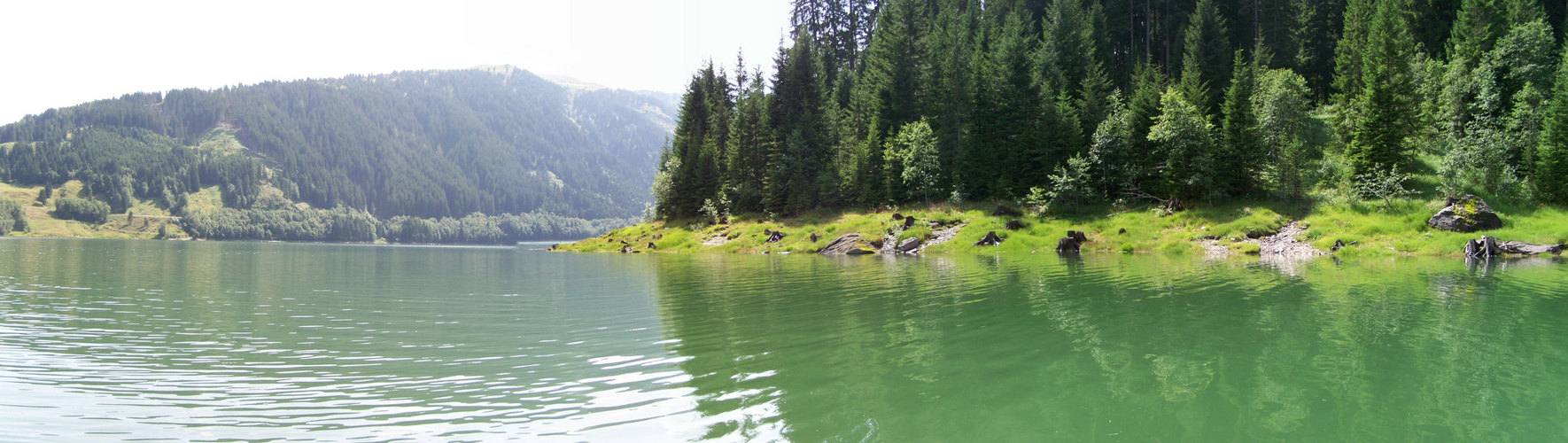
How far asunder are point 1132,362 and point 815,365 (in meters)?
5.72

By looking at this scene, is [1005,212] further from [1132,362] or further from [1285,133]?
[1132,362]

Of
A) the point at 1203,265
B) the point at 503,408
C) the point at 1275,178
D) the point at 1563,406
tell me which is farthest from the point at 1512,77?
the point at 503,408

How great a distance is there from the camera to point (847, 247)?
69.4 metres

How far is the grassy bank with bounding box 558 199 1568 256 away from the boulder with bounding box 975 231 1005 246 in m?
0.82

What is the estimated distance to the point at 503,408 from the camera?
10336 millimetres

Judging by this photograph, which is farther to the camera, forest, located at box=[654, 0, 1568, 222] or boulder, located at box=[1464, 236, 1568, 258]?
forest, located at box=[654, 0, 1568, 222]

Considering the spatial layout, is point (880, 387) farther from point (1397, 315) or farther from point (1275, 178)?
point (1275, 178)

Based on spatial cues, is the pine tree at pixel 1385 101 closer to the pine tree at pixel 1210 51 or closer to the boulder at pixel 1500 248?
the pine tree at pixel 1210 51

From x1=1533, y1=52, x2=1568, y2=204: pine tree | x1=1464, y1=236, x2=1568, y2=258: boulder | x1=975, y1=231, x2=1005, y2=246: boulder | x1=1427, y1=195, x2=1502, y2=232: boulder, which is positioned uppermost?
x1=1533, y1=52, x2=1568, y2=204: pine tree

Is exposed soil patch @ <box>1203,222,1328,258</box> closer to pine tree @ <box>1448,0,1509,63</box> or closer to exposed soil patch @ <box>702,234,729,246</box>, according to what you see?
pine tree @ <box>1448,0,1509,63</box>

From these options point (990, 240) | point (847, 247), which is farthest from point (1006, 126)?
point (847, 247)

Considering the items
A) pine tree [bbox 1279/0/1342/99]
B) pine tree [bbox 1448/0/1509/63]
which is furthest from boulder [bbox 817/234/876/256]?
pine tree [bbox 1279/0/1342/99]

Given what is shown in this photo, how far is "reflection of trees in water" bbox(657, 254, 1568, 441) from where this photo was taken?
8.93 metres

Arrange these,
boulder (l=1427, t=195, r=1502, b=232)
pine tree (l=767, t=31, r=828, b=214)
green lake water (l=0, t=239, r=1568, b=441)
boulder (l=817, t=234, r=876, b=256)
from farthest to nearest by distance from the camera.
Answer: pine tree (l=767, t=31, r=828, b=214) < boulder (l=817, t=234, r=876, b=256) < boulder (l=1427, t=195, r=1502, b=232) < green lake water (l=0, t=239, r=1568, b=441)
